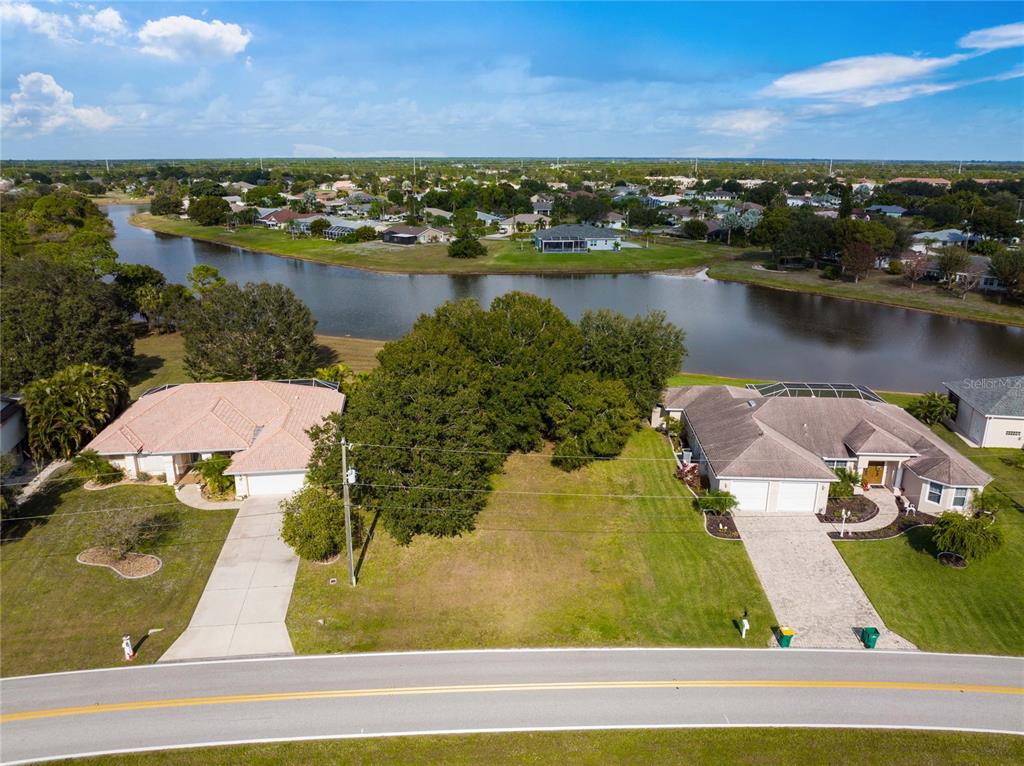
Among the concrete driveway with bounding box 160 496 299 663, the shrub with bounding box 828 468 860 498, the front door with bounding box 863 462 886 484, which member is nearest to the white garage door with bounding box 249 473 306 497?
the concrete driveway with bounding box 160 496 299 663

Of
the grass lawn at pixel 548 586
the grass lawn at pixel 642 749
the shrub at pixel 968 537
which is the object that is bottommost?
the grass lawn at pixel 642 749

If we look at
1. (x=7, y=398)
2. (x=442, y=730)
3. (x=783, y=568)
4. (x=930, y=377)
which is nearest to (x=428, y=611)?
(x=442, y=730)

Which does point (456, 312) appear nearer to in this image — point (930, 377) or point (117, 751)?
point (117, 751)

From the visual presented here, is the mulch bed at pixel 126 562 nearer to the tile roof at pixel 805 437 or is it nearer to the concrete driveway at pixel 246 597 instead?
the concrete driveway at pixel 246 597

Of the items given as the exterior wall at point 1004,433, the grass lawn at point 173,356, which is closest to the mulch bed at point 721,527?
the exterior wall at point 1004,433

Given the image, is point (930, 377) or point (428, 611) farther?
point (930, 377)

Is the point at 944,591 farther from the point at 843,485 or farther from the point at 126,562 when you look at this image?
the point at 126,562

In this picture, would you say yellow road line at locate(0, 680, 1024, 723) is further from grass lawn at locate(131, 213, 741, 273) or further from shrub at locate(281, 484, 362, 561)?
grass lawn at locate(131, 213, 741, 273)
